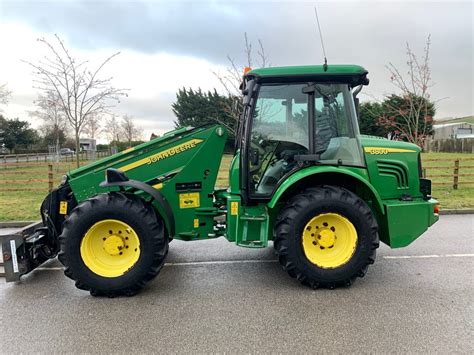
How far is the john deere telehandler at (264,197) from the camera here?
155 inches

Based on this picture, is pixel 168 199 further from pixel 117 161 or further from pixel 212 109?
pixel 212 109

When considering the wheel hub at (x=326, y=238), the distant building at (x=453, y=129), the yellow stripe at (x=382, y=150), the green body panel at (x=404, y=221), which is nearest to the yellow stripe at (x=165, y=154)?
the wheel hub at (x=326, y=238)

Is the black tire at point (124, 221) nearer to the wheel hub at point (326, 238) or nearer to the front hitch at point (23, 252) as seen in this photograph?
the front hitch at point (23, 252)

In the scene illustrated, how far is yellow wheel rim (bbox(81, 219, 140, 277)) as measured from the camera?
13.1 feet

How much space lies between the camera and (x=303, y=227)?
396 centimetres

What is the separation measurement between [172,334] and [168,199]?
66.7 inches

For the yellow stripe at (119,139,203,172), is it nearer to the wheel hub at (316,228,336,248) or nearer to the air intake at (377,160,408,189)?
the wheel hub at (316,228,336,248)

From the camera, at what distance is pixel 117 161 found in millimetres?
4430

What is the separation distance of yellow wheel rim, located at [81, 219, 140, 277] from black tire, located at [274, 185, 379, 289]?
1.67m

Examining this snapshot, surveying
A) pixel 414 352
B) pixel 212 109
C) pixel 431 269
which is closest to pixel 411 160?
pixel 431 269

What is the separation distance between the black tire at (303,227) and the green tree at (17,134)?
47.2m

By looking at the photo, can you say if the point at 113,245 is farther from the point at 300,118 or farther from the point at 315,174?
the point at 300,118

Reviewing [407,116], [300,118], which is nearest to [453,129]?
[407,116]

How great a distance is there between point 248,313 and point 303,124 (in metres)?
2.23
